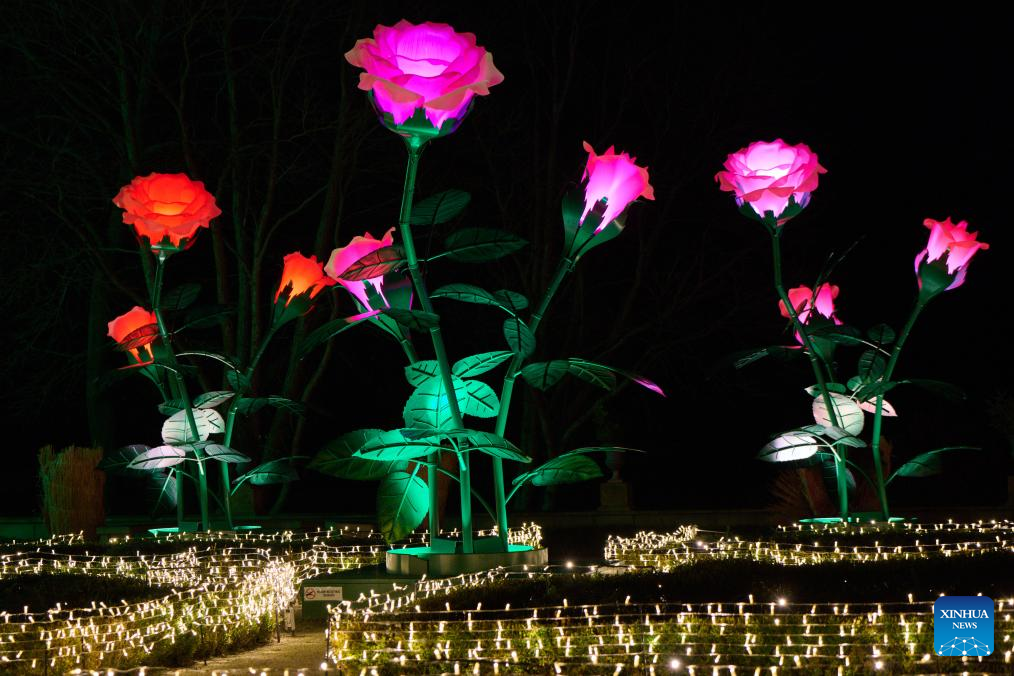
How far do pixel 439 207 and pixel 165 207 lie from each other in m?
3.20

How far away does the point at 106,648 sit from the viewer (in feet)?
19.4

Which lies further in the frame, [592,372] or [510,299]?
[592,372]

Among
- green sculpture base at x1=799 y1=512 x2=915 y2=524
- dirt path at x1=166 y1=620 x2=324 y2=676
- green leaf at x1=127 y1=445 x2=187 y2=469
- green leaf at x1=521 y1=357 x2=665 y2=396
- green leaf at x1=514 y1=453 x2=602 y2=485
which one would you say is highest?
green leaf at x1=521 y1=357 x2=665 y2=396

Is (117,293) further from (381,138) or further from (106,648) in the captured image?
(106,648)

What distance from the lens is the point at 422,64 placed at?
23.6 feet

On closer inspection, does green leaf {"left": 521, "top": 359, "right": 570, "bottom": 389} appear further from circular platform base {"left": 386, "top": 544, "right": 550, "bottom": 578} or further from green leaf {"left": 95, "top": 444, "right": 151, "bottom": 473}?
green leaf {"left": 95, "top": 444, "right": 151, "bottom": 473}

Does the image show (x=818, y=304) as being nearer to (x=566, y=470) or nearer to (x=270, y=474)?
(x=566, y=470)

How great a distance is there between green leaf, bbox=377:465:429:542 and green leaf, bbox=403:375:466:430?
0.35 m

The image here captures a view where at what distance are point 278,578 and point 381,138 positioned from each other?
10482 mm

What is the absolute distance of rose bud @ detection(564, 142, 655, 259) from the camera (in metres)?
7.73

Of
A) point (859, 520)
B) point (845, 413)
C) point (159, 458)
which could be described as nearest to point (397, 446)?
point (159, 458)

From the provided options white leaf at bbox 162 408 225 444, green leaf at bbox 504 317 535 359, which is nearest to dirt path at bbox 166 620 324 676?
green leaf at bbox 504 317 535 359

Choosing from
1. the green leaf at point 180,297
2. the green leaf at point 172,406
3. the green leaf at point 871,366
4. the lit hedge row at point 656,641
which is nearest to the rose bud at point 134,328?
the green leaf at point 180,297

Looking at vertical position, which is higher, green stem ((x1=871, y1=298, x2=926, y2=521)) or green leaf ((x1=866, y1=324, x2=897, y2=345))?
green leaf ((x1=866, y1=324, x2=897, y2=345))
